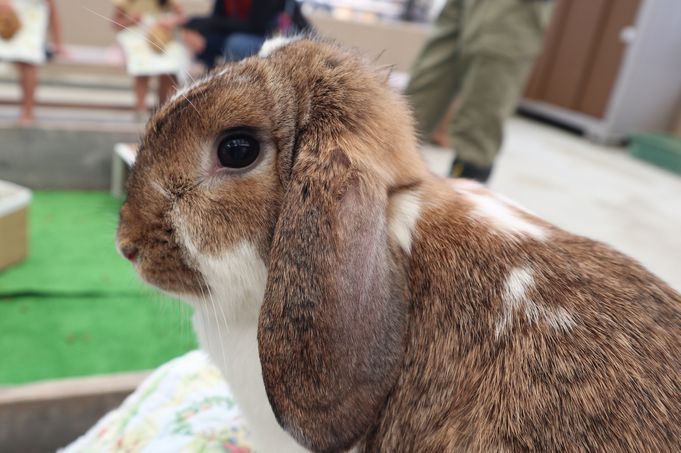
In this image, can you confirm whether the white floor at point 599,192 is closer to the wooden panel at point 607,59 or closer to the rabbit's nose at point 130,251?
the wooden panel at point 607,59

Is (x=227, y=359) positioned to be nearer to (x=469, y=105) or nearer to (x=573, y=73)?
(x=469, y=105)

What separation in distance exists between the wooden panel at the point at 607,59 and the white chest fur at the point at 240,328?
594cm

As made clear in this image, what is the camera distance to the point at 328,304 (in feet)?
2.06

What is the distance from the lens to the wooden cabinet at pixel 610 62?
5.46 metres

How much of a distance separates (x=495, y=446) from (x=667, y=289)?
1.02 ft

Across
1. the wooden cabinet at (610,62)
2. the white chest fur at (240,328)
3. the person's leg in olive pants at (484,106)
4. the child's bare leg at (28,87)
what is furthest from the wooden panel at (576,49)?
the white chest fur at (240,328)

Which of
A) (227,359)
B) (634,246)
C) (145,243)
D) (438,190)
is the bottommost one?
(634,246)

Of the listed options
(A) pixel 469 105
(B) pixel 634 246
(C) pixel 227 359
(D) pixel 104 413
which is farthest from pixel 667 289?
(B) pixel 634 246

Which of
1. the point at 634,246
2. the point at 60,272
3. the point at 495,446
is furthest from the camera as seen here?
the point at 634,246

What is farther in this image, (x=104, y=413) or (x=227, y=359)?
(x=104, y=413)

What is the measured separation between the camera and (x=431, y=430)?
0.69 meters

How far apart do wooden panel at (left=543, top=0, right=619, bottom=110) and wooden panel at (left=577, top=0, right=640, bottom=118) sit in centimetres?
9

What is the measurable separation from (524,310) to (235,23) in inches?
106

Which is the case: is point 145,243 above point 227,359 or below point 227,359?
above
